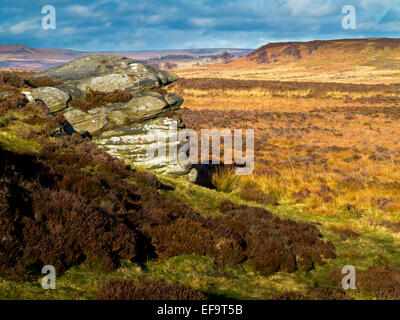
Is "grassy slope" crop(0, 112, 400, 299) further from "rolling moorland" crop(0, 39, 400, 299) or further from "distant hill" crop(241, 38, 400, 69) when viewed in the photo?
"distant hill" crop(241, 38, 400, 69)

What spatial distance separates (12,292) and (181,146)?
1165cm

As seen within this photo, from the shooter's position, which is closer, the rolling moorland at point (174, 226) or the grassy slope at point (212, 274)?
the grassy slope at point (212, 274)

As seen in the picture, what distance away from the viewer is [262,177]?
706 inches

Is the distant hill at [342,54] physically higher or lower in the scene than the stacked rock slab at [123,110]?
higher

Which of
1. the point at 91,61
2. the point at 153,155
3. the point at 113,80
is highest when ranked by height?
the point at 91,61

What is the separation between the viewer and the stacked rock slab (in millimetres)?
14820

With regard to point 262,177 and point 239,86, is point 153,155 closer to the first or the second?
point 262,177

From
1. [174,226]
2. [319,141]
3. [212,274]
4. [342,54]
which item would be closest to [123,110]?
[174,226]

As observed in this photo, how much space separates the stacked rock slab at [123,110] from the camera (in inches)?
583

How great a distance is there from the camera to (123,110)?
52.5 feet

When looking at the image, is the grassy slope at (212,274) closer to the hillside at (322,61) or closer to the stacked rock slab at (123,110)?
the stacked rock slab at (123,110)

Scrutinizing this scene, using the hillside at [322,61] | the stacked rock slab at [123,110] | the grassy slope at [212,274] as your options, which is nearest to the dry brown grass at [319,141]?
the grassy slope at [212,274]

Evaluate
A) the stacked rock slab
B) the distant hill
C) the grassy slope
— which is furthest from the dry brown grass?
the distant hill

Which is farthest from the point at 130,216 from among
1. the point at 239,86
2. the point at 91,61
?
the point at 239,86
